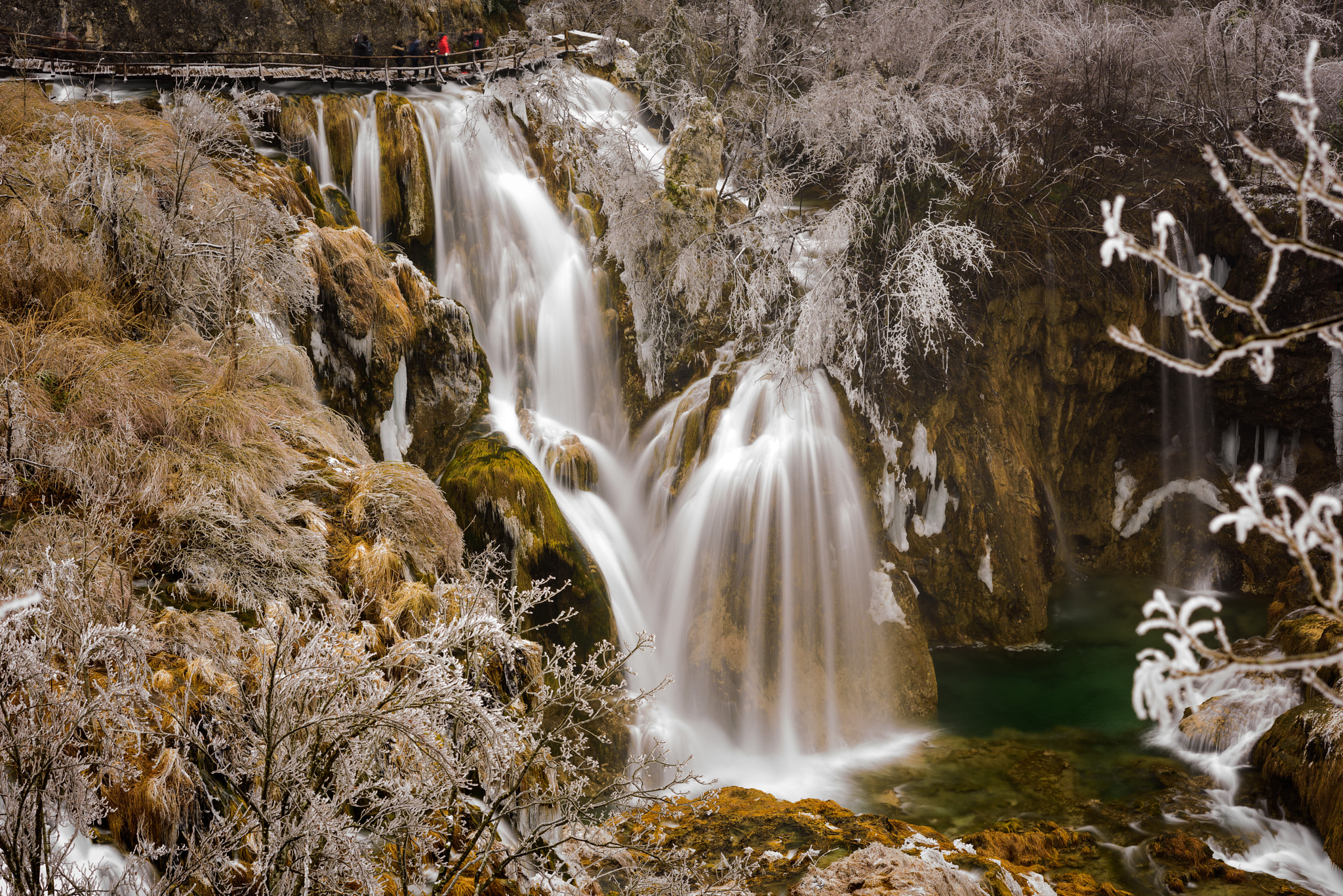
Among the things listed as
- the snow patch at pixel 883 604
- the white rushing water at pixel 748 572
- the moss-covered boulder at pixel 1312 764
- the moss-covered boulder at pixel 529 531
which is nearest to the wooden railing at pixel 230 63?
the white rushing water at pixel 748 572

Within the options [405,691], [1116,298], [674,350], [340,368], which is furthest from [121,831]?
[1116,298]

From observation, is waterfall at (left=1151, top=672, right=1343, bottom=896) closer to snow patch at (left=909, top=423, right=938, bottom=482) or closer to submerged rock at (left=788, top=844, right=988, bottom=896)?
submerged rock at (left=788, top=844, right=988, bottom=896)

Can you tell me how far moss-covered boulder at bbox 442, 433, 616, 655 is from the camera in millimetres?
9141

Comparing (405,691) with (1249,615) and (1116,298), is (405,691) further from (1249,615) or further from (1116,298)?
(1249,615)

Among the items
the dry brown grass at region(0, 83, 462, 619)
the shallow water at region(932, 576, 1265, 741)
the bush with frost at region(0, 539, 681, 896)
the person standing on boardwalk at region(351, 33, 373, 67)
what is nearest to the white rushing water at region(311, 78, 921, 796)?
the shallow water at region(932, 576, 1265, 741)

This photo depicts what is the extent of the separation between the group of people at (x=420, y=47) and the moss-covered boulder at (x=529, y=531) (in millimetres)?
9817

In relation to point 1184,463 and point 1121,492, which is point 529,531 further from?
point 1184,463

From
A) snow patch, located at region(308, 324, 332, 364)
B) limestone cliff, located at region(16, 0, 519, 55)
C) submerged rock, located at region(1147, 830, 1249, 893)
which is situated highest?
limestone cliff, located at region(16, 0, 519, 55)

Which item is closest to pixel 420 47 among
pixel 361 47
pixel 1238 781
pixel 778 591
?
pixel 361 47

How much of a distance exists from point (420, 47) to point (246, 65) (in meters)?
3.64

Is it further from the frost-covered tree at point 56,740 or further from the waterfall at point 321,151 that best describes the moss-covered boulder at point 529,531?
the waterfall at point 321,151

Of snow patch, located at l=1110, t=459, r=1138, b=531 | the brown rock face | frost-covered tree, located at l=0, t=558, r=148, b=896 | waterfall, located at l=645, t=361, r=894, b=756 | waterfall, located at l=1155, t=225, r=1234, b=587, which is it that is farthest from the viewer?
snow patch, located at l=1110, t=459, r=1138, b=531

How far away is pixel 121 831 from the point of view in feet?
12.5

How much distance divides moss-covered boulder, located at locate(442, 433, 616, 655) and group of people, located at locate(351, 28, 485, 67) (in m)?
9.82
